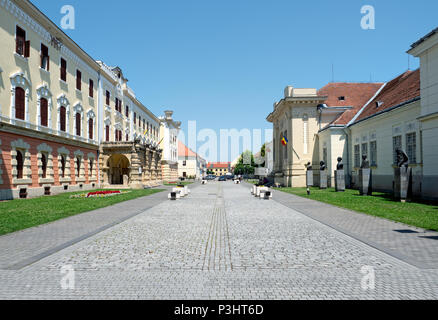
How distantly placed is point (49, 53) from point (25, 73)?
3.90m

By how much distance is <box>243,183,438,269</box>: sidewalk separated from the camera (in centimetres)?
656

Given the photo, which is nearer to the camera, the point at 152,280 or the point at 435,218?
the point at 152,280

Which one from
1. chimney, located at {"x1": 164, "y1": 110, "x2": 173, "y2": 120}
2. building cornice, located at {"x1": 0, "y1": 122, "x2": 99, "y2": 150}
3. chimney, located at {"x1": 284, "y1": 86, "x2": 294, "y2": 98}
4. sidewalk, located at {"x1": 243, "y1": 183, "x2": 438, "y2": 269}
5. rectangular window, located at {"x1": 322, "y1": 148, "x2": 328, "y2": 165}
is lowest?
sidewalk, located at {"x1": 243, "y1": 183, "x2": 438, "y2": 269}

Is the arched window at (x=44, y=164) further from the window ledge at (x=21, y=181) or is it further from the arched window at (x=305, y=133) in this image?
the arched window at (x=305, y=133)

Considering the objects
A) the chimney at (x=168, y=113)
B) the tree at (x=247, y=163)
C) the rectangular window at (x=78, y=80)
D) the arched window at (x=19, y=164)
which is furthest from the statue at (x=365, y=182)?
the tree at (x=247, y=163)

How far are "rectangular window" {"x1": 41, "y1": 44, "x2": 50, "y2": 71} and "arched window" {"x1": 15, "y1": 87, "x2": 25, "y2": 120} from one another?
366 centimetres

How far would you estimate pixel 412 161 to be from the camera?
76.3 ft

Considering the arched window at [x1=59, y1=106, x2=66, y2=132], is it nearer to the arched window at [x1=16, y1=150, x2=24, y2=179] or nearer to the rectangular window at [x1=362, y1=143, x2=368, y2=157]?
the arched window at [x1=16, y1=150, x2=24, y2=179]

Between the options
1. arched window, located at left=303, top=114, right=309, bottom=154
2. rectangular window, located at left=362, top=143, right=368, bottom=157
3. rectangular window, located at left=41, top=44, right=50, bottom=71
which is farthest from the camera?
arched window, located at left=303, top=114, right=309, bottom=154

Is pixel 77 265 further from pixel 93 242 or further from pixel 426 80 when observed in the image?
pixel 426 80

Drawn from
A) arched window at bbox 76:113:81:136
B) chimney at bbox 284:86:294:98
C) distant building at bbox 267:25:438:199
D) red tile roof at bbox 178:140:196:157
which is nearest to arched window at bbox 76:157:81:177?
arched window at bbox 76:113:81:136

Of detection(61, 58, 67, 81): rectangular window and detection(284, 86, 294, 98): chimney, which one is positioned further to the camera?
detection(284, 86, 294, 98): chimney

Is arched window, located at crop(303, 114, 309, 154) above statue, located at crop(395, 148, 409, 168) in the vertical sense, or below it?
above

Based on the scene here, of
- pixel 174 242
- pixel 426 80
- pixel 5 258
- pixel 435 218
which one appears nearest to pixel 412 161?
pixel 426 80
